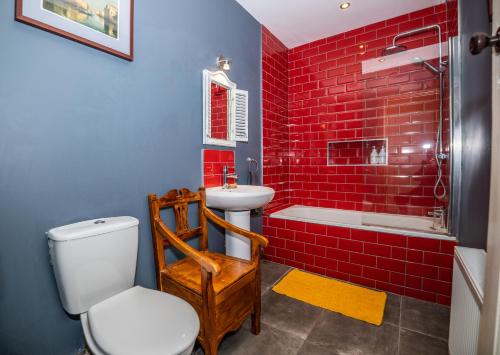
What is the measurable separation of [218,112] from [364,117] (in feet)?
5.99

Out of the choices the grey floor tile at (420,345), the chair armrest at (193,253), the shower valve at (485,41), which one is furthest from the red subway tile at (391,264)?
the shower valve at (485,41)

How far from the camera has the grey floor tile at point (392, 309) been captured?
1.73 m

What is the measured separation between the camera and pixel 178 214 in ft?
5.52

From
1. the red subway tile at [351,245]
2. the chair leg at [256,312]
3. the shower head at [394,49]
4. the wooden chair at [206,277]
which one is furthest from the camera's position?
the shower head at [394,49]

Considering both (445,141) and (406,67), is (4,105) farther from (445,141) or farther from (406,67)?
(406,67)

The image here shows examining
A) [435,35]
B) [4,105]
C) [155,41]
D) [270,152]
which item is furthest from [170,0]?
[435,35]

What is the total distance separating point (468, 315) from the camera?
3.29 feet

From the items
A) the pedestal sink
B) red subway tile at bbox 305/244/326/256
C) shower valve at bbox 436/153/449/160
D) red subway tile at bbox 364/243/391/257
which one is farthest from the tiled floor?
shower valve at bbox 436/153/449/160

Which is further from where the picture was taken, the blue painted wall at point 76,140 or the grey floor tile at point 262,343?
the grey floor tile at point 262,343

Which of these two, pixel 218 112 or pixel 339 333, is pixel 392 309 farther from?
pixel 218 112

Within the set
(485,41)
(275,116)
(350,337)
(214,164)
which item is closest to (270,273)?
(350,337)

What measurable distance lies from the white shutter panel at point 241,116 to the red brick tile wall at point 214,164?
22 cm

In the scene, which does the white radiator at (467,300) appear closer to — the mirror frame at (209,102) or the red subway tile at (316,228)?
the red subway tile at (316,228)

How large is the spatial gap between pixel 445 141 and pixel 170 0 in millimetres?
2595
